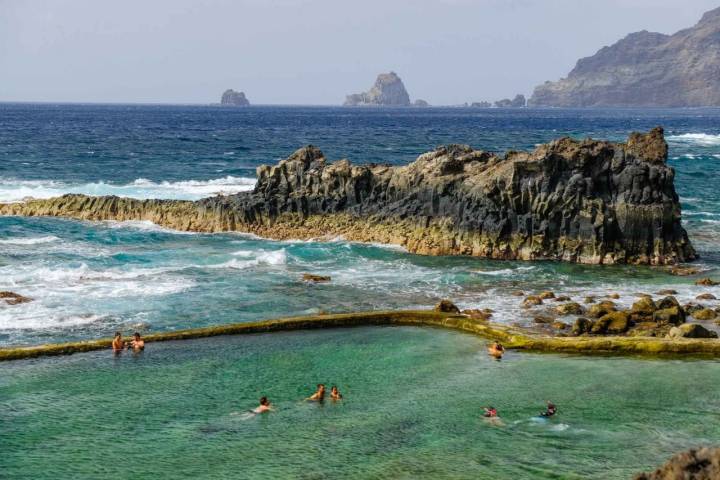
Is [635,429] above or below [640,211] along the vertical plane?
below

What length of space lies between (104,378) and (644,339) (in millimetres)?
26019

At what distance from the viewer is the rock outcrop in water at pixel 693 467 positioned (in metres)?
18.7

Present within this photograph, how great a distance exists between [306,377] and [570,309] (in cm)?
1787

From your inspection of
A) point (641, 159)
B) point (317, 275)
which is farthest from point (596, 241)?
point (317, 275)

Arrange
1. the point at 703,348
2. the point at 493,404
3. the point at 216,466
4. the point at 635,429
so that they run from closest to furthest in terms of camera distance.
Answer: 1. the point at 216,466
2. the point at 635,429
3. the point at 493,404
4. the point at 703,348

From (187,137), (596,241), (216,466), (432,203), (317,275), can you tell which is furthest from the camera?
(187,137)

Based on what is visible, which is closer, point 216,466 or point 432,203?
point 216,466

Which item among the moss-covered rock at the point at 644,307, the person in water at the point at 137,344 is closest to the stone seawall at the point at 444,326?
the person in water at the point at 137,344

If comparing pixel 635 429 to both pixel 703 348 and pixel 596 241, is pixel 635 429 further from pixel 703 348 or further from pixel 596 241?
pixel 596 241

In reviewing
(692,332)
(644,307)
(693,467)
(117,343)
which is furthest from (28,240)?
(693,467)

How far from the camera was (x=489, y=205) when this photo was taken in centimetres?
6531

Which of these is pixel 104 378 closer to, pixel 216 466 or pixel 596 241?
pixel 216 466

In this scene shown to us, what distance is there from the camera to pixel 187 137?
186 meters

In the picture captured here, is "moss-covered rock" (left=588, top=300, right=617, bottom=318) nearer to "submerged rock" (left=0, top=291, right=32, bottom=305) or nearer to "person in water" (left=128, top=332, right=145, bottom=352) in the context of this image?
"person in water" (left=128, top=332, right=145, bottom=352)
